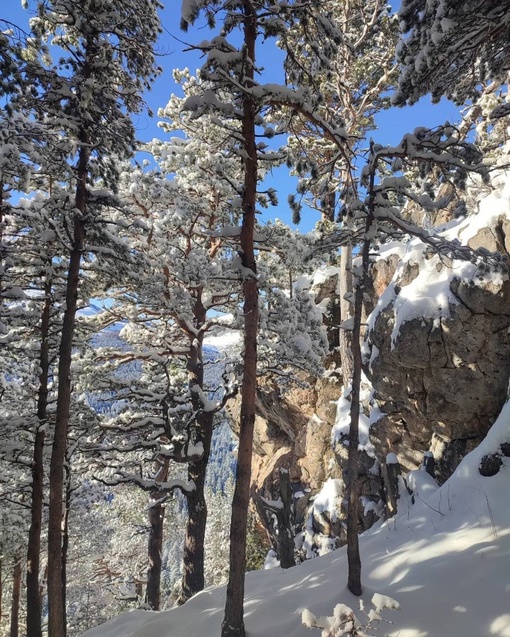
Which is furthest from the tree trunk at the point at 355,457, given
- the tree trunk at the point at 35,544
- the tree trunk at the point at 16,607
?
the tree trunk at the point at 16,607

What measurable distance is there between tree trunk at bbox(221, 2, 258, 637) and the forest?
38 millimetres

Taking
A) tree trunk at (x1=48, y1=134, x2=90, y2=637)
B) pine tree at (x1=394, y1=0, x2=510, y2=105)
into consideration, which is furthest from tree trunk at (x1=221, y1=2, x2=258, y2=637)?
tree trunk at (x1=48, y1=134, x2=90, y2=637)

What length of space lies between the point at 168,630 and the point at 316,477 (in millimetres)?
12552

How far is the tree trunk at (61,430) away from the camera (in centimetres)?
693

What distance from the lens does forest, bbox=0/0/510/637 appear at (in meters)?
5.79

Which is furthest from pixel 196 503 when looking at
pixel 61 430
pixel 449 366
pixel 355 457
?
pixel 449 366

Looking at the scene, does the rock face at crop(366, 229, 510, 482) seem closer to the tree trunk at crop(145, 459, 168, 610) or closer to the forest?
the forest

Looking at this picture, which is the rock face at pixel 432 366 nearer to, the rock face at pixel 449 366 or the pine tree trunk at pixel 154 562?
the rock face at pixel 449 366

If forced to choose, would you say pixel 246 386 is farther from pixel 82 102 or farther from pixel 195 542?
pixel 195 542

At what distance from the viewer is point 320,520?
14492 mm

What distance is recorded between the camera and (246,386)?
245 inches

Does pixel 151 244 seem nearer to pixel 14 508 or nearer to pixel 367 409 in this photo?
pixel 367 409

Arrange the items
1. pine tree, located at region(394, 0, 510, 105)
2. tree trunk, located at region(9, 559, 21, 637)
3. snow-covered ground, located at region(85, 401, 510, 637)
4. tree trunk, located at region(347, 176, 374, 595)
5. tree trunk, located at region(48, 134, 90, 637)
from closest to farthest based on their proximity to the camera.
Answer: snow-covered ground, located at region(85, 401, 510, 637) → pine tree, located at region(394, 0, 510, 105) → tree trunk, located at region(347, 176, 374, 595) → tree trunk, located at region(48, 134, 90, 637) → tree trunk, located at region(9, 559, 21, 637)

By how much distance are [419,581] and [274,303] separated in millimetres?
7293
